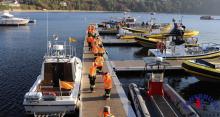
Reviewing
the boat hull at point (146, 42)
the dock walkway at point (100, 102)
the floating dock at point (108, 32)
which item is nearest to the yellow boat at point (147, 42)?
the boat hull at point (146, 42)

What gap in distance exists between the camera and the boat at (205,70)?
26.4m

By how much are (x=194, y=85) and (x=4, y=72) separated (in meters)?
15.6

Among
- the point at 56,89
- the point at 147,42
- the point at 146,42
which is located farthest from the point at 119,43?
the point at 56,89

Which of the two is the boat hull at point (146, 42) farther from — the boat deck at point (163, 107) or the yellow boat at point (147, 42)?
the boat deck at point (163, 107)

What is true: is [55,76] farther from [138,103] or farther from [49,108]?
[138,103]

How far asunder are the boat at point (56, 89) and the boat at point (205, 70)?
8.78 meters

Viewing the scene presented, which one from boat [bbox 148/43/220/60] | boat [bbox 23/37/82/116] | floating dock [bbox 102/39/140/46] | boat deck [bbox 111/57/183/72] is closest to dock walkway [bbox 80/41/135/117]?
boat [bbox 23/37/82/116]

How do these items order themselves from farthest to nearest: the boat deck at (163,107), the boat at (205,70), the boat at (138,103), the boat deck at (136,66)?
the boat deck at (136,66) < the boat at (205,70) < the boat deck at (163,107) < the boat at (138,103)

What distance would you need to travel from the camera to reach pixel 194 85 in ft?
92.9

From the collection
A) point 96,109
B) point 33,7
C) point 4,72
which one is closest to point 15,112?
point 96,109

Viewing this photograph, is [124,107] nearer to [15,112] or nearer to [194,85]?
[15,112]

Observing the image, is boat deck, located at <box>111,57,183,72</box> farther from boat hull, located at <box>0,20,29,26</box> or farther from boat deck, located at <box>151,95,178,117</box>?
boat hull, located at <box>0,20,29,26</box>

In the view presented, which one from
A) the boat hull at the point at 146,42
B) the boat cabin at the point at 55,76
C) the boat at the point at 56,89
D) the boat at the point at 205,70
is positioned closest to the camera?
the boat at the point at 56,89

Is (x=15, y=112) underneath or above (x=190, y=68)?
underneath
